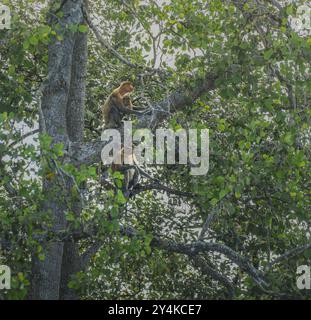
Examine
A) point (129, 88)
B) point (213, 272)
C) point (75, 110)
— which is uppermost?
point (129, 88)

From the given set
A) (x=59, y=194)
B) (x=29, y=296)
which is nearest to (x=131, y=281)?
(x=29, y=296)

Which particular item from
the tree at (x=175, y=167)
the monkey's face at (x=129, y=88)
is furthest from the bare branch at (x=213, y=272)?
the monkey's face at (x=129, y=88)

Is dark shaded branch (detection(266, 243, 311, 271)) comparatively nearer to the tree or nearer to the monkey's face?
the tree

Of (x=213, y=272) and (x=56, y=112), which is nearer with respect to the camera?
(x=213, y=272)

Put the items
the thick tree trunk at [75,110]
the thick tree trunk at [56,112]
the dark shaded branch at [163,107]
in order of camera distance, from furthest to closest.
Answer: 1. the thick tree trunk at [75,110]
2. the thick tree trunk at [56,112]
3. the dark shaded branch at [163,107]

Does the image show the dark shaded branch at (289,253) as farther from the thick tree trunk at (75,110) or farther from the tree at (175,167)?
the thick tree trunk at (75,110)

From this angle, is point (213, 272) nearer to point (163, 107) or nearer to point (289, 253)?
point (289, 253)

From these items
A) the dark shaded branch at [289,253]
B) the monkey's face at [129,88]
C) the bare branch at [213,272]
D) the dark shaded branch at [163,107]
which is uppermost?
the monkey's face at [129,88]

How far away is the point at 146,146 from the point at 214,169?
0.86 metres

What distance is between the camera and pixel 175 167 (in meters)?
10.3

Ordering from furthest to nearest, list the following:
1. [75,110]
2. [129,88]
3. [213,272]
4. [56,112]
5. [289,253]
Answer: [129,88] < [75,110] < [56,112] < [213,272] < [289,253]

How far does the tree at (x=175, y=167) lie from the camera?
721 centimetres

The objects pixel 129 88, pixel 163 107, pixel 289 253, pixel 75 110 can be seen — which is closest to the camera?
pixel 289 253

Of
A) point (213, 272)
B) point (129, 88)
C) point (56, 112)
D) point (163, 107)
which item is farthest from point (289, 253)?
point (129, 88)
